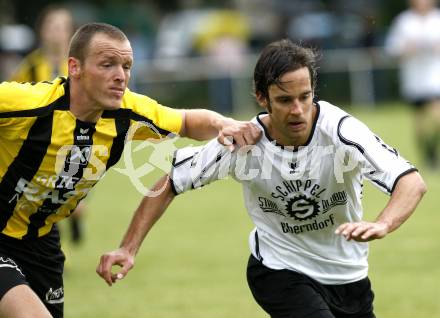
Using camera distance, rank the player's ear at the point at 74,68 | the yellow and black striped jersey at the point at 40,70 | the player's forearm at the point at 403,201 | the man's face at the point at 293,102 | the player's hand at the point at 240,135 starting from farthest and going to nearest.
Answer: the yellow and black striped jersey at the point at 40,70
the player's ear at the point at 74,68
the player's hand at the point at 240,135
the man's face at the point at 293,102
the player's forearm at the point at 403,201

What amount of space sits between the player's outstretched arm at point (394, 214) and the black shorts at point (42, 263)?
1714 mm

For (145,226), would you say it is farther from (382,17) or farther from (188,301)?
(382,17)

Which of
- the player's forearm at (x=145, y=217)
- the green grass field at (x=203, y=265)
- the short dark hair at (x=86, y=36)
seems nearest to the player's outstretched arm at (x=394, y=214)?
the player's forearm at (x=145, y=217)

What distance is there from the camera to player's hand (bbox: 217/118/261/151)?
514 centimetres

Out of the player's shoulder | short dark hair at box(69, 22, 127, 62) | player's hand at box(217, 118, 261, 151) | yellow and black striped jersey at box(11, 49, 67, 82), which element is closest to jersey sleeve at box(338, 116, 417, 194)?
player's hand at box(217, 118, 261, 151)

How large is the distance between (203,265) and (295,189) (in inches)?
170

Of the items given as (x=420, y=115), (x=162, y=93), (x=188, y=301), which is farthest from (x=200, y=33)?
(x=188, y=301)

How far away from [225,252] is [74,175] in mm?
4642

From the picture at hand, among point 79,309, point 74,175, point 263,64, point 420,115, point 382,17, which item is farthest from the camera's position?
point 382,17

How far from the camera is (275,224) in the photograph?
5312mm

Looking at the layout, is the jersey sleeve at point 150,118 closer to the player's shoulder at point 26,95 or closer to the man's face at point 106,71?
the man's face at point 106,71

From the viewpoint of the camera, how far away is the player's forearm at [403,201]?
4.53 m

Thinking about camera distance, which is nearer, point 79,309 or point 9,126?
point 9,126

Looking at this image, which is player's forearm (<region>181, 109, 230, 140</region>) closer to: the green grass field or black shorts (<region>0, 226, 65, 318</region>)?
black shorts (<region>0, 226, 65, 318</region>)
